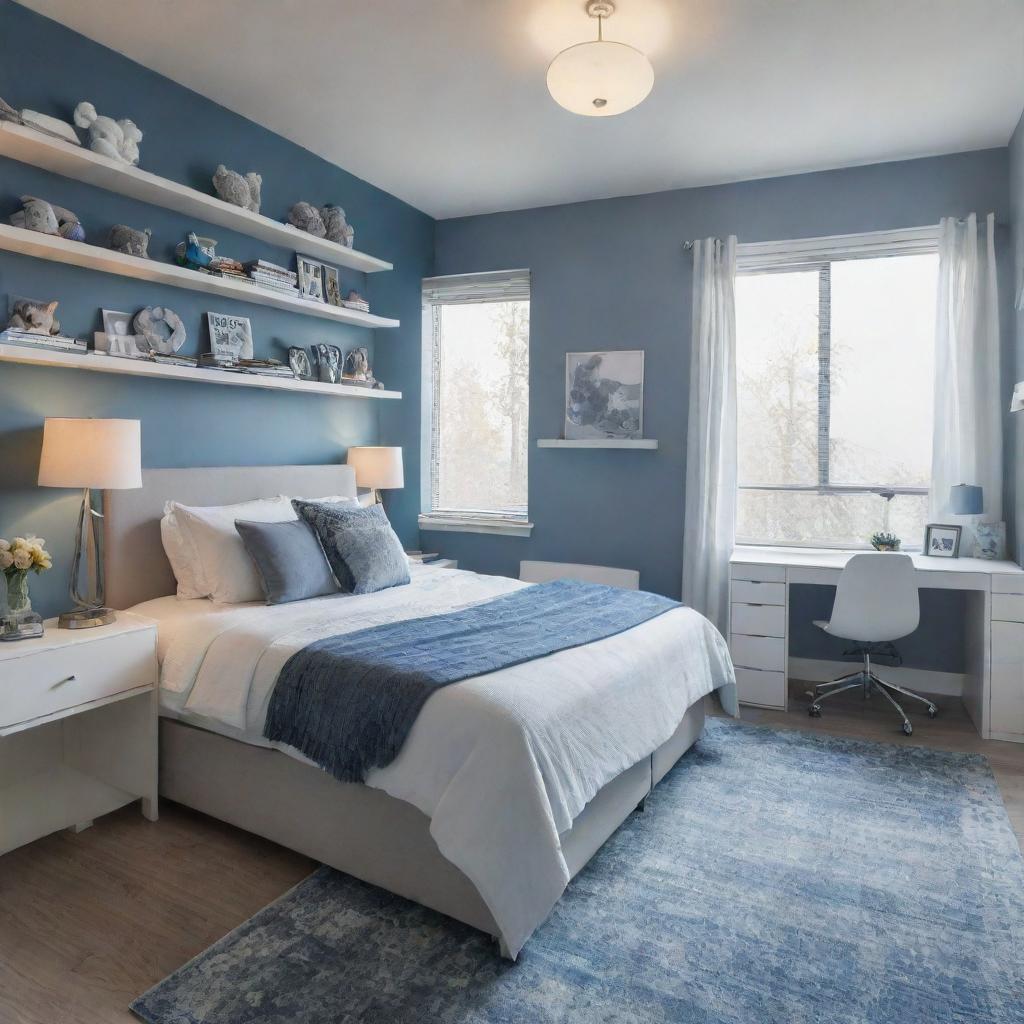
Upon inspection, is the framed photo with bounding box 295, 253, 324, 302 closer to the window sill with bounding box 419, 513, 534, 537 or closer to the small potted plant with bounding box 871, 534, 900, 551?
the window sill with bounding box 419, 513, 534, 537

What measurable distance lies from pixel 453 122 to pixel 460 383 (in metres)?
1.80

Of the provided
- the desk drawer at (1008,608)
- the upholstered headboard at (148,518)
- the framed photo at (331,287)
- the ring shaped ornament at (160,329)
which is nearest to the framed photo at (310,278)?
the framed photo at (331,287)

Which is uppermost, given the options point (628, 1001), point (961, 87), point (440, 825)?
point (961, 87)

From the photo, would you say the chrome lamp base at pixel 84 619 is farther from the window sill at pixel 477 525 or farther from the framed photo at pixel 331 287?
the window sill at pixel 477 525

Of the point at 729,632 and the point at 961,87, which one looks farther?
the point at 729,632

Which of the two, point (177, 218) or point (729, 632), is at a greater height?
point (177, 218)

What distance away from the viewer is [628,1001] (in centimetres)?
179

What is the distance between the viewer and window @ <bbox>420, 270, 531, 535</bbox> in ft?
16.5

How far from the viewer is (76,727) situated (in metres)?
2.89

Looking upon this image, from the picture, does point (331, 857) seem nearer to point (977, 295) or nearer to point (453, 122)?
point (453, 122)

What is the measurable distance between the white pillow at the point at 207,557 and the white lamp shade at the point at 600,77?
2146 mm

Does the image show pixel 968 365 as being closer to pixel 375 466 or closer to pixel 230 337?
pixel 375 466

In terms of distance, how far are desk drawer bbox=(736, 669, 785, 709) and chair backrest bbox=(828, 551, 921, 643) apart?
44 cm

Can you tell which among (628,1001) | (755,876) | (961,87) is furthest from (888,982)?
(961,87)
